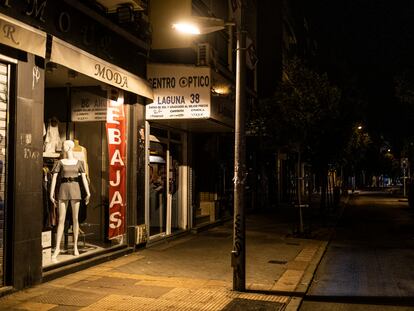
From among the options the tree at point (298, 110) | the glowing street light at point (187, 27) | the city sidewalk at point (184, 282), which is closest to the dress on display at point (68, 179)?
the city sidewalk at point (184, 282)

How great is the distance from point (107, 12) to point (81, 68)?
186cm

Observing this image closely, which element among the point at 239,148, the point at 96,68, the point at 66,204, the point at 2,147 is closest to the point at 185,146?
the point at 66,204

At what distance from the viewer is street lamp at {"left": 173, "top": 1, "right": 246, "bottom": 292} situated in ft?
27.2

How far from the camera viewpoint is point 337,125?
21.3 m

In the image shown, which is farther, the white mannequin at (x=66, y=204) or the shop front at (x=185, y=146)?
the shop front at (x=185, y=146)

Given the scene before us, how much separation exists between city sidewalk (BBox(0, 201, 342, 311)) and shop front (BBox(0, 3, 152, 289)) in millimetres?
557

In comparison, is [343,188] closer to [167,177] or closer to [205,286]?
[167,177]

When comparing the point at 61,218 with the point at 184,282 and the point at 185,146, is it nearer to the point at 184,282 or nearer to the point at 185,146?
the point at 184,282

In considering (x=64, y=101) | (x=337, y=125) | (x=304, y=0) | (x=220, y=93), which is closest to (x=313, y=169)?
(x=337, y=125)

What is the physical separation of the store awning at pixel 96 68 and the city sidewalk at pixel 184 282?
137 inches

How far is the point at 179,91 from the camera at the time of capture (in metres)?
12.7

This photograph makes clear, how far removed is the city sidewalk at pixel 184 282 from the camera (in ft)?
24.5

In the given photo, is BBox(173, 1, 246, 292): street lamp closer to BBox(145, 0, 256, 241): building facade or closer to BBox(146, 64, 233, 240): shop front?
BBox(145, 0, 256, 241): building facade

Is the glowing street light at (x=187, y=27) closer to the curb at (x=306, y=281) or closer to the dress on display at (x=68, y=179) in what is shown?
the dress on display at (x=68, y=179)
